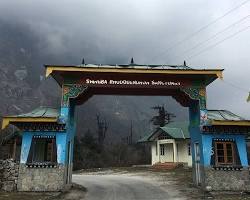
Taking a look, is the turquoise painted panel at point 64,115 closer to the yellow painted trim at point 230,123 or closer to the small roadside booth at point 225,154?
the small roadside booth at point 225,154

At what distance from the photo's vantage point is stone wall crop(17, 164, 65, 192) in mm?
17094

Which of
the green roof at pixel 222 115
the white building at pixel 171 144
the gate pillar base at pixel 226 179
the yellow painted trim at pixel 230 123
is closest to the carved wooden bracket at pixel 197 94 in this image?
the green roof at pixel 222 115

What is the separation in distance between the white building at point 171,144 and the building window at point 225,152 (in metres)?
23.5

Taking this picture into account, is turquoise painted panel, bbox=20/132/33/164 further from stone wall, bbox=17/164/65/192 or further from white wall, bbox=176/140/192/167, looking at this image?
white wall, bbox=176/140/192/167

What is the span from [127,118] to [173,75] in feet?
491

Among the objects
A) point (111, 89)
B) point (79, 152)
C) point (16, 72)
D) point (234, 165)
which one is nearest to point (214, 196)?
point (234, 165)

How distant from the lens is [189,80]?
18766mm

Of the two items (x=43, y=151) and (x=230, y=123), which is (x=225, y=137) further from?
(x=43, y=151)

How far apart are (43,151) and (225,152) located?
10468mm

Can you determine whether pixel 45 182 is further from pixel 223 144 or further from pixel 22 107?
pixel 22 107

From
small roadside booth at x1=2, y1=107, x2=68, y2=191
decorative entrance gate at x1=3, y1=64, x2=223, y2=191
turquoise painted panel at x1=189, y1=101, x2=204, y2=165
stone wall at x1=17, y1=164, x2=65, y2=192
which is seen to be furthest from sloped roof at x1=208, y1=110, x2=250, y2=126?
stone wall at x1=17, y1=164, x2=65, y2=192

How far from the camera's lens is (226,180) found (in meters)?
17.8

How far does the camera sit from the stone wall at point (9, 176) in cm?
1714

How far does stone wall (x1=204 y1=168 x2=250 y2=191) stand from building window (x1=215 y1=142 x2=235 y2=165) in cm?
60
